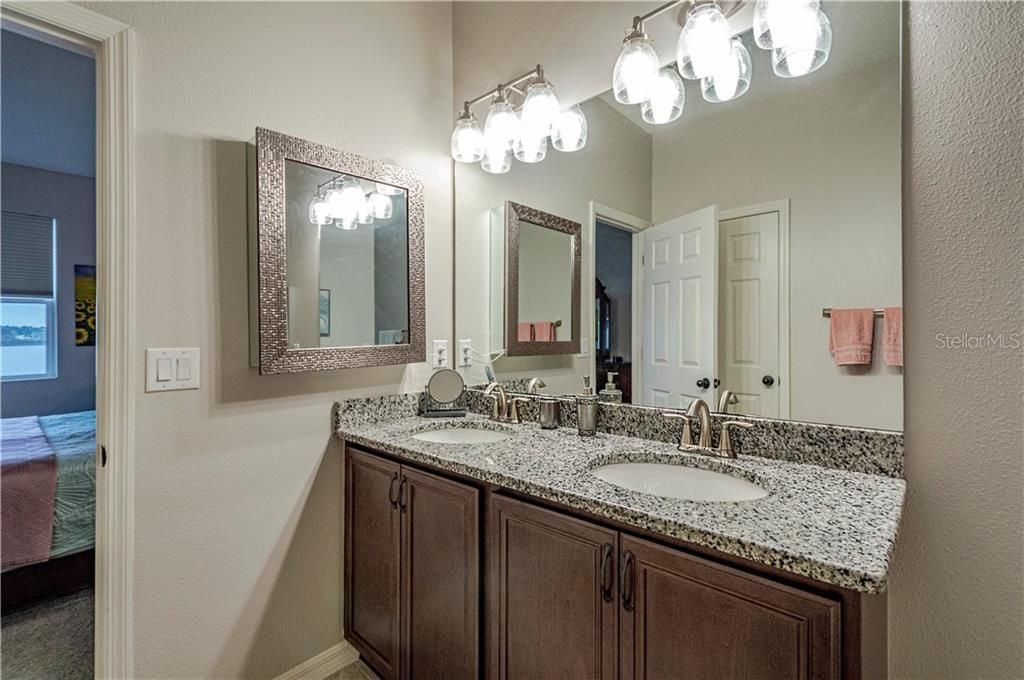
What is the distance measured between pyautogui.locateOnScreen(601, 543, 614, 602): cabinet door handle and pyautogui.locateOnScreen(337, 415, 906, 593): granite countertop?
7cm

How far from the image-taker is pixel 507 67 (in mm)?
1869

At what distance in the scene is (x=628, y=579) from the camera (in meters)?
0.90

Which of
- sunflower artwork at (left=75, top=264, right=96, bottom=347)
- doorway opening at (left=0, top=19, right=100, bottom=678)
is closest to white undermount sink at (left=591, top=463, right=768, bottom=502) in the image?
doorway opening at (left=0, top=19, right=100, bottom=678)

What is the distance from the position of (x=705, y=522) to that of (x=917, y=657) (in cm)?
66

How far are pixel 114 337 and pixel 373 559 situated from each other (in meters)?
1.00

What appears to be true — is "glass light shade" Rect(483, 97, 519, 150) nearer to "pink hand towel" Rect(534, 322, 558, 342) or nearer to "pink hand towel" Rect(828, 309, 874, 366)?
"pink hand towel" Rect(534, 322, 558, 342)

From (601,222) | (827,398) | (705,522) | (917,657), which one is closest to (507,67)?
(601,222)

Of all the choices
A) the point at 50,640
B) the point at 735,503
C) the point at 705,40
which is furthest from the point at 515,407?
the point at 50,640

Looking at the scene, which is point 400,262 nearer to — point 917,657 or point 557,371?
point 557,371

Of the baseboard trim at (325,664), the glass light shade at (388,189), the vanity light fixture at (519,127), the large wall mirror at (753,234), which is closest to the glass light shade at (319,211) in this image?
the glass light shade at (388,189)

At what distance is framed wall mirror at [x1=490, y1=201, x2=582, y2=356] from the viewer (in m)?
1.78

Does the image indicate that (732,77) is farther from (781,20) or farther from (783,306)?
(783,306)

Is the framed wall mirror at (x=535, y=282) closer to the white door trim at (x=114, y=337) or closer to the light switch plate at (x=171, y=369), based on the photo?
the light switch plate at (x=171, y=369)

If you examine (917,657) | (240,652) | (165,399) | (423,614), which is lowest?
(240,652)
